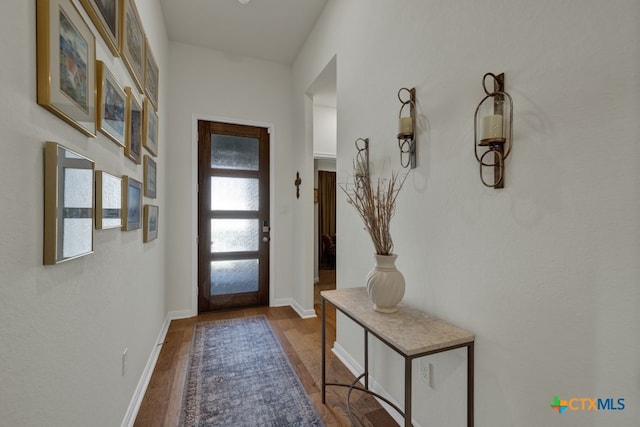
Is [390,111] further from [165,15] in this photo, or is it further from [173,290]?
[173,290]

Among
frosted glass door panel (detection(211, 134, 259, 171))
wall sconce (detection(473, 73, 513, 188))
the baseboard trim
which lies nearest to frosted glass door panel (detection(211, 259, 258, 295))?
the baseboard trim

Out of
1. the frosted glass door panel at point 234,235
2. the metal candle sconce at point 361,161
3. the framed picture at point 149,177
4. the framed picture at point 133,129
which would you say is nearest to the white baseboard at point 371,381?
the metal candle sconce at point 361,161

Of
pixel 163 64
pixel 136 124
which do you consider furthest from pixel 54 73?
pixel 163 64

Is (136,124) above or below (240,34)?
below

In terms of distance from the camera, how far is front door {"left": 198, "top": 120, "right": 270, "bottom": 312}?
3510 mm

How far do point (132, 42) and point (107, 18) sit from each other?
451 millimetres

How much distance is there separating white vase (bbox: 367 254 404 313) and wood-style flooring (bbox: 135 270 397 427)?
78 cm

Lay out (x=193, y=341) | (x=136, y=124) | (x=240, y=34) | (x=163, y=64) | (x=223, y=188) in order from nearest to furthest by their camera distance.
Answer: (x=136, y=124) < (x=193, y=341) < (x=163, y=64) < (x=240, y=34) < (x=223, y=188)

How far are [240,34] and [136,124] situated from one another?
1.99 metres

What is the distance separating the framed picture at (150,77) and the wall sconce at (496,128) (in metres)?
2.19

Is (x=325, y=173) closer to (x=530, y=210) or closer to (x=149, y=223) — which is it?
(x=149, y=223)

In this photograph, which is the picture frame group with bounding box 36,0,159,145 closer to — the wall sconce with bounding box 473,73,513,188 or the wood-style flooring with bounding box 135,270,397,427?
the wall sconce with bounding box 473,73,513,188

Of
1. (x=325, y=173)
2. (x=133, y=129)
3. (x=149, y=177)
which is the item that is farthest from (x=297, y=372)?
(x=325, y=173)

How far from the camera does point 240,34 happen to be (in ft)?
10.5
